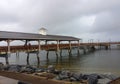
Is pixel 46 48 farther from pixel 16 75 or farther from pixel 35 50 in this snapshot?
pixel 16 75

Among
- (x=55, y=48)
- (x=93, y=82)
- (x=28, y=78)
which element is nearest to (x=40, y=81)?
(x=28, y=78)

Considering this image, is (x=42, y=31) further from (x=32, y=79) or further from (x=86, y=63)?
(x=32, y=79)

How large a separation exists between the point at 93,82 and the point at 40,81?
221 centimetres

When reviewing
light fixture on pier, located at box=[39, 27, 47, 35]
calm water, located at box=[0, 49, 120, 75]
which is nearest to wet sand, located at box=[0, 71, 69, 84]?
calm water, located at box=[0, 49, 120, 75]

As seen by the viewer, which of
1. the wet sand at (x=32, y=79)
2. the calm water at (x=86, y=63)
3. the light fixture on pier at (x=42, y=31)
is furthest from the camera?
the light fixture on pier at (x=42, y=31)

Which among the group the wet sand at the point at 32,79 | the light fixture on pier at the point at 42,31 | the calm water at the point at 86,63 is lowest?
the calm water at the point at 86,63

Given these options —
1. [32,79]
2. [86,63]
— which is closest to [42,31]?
[86,63]

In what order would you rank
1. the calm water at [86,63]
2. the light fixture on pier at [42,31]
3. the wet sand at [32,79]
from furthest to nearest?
the light fixture on pier at [42,31]
the calm water at [86,63]
the wet sand at [32,79]

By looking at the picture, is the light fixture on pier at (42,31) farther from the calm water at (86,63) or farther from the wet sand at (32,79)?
the wet sand at (32,79)

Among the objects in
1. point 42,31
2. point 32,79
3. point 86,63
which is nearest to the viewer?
point 32,79

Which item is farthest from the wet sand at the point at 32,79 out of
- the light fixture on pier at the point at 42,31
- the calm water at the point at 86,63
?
the light fixture on pier at the point at 42,31

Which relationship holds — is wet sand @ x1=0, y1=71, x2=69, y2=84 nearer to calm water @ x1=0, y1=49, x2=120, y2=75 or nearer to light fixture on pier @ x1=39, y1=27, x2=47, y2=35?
calm water @ x1=0, y1=49, x2=120, y2=75

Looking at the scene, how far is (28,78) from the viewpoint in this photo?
6617 mm

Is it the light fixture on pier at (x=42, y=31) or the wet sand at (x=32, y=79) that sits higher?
the light fixture on pier at (x=42, y=31)
